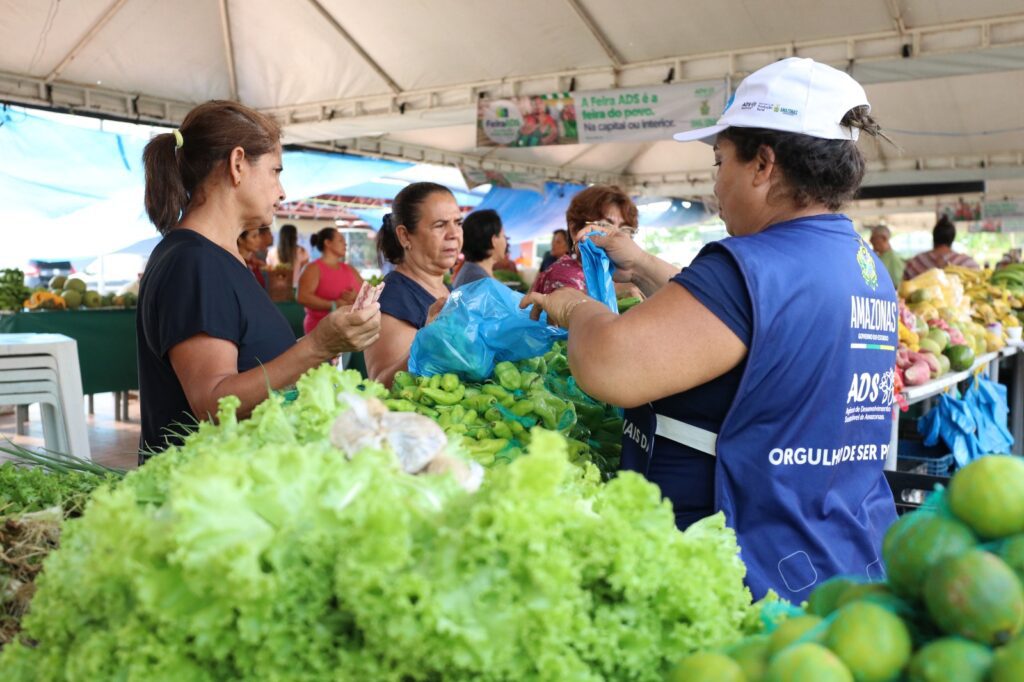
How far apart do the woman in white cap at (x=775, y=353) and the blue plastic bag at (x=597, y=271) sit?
52cm

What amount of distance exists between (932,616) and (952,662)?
9cm

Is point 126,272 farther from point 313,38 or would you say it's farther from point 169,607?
point 169,607

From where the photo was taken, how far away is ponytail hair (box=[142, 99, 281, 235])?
7.64ft

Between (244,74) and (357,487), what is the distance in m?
8.83

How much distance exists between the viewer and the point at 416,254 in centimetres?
357

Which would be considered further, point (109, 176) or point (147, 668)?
point (109, 176)

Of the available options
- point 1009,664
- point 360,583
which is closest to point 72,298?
point 360,583

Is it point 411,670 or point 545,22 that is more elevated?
point 545,22

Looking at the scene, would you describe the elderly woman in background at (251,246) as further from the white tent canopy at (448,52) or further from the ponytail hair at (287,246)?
the white tent canopy at (448,52)

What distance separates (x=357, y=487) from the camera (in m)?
1.05

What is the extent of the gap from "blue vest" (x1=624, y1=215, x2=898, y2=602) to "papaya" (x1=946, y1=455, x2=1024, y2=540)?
0.61 meters

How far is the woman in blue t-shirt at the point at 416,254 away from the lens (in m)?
3.35

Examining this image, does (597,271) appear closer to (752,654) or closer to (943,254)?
(752,654)

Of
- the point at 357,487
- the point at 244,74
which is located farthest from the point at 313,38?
the point at 357,487
